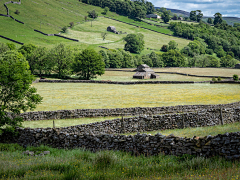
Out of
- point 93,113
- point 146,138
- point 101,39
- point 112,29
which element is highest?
point 112,29

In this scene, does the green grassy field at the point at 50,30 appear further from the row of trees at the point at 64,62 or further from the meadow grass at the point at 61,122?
the meadow grass at the point at 61,122

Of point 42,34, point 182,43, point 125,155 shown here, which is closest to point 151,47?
point 182,43

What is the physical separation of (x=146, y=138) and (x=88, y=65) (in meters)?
65.4

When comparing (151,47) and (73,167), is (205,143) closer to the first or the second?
(73,167)

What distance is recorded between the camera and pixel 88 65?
74.9m

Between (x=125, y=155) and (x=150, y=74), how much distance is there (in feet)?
237

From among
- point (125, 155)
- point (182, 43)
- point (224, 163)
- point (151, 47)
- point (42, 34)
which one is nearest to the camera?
point (224, 163)

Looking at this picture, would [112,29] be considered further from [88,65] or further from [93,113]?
[93,113]

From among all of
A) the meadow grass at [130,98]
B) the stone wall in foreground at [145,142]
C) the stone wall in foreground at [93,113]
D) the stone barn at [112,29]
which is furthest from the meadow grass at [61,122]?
the stone barn at [112,29]

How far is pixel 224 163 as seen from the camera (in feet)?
27.5

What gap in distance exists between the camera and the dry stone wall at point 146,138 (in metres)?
9.42

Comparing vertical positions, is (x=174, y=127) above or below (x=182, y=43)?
below

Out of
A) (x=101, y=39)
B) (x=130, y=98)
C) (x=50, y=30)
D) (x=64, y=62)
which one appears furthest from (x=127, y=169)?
(x=101, y=39)

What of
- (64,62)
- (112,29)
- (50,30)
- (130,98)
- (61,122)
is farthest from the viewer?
(112,29)
